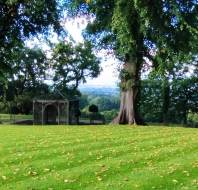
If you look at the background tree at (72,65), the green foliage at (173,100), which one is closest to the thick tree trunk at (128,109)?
the green foliage at (173,100)

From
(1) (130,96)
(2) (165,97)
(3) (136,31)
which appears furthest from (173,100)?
(3) (136,31)

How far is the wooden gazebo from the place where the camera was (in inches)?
1887

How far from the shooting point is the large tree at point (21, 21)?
36.1 m

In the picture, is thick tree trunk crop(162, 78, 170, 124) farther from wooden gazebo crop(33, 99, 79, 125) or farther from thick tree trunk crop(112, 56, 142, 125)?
thick tree trunk crop(112, 56, 142, 125)

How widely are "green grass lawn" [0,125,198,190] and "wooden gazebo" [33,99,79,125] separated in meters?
26.0

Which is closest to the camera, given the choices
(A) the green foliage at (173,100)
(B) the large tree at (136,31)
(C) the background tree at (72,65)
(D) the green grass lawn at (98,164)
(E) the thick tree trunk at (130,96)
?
(D) the green grass lawn at (98,164)

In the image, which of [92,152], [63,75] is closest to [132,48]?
[92,152]

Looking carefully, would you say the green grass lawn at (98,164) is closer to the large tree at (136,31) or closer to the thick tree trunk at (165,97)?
the large tree at (136,31)

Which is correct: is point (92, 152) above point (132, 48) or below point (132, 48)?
below

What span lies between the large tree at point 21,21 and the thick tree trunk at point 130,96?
6.01m

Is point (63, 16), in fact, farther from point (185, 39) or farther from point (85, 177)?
point (85, 177)

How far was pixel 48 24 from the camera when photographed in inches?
1486

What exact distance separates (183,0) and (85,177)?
2297 cm

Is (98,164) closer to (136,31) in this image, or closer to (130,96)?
(136,31)
